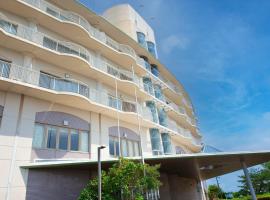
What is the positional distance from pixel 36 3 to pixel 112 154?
44.8 ft

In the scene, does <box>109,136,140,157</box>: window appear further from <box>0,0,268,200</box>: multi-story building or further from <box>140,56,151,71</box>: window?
<box>140,56,151,71</box>: window

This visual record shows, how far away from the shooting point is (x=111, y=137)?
2038 centimetres

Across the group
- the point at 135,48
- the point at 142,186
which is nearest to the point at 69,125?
the point at 142,186

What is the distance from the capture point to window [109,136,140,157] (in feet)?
65.6

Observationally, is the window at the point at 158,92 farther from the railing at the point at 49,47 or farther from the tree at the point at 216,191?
the tree at the point at 216,191

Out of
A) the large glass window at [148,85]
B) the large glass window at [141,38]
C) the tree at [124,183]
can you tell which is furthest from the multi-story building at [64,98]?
the large glass window at [141,38]

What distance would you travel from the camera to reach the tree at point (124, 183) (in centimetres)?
1234

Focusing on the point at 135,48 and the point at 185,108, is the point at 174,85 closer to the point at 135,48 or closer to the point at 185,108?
the point at 185,108

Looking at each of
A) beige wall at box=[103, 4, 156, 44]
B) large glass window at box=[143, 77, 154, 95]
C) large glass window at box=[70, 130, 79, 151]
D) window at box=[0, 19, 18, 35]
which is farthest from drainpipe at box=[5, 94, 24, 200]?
beige wall at box=[103, 4, 156, 44]

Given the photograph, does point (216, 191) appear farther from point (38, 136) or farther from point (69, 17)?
point (69, 17)

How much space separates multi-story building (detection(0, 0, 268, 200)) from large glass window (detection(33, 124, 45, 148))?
65mm

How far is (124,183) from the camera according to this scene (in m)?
12.3

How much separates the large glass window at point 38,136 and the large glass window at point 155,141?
12052mm

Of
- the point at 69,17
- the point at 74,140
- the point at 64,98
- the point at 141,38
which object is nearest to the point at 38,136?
the point at 74,140
